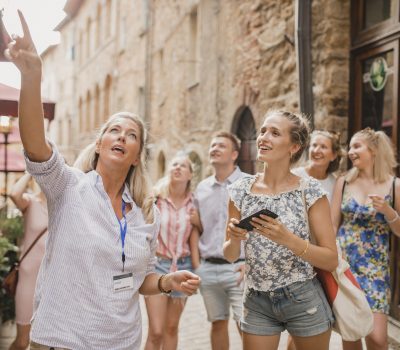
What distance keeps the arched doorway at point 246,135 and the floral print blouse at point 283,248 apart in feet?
20.4

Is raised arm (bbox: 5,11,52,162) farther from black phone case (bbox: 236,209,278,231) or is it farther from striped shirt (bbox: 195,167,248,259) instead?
striped shirt (bbox: 195,167,248,259)

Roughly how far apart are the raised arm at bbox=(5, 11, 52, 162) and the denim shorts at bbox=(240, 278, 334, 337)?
4.60 feet

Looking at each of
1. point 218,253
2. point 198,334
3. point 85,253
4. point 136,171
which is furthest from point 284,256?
point 198,334

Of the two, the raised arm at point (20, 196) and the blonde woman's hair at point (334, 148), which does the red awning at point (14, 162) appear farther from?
the blonde woman's hair at point (334, 148)

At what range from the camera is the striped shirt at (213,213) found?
448 cm

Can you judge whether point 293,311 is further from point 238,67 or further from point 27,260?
point 238,67

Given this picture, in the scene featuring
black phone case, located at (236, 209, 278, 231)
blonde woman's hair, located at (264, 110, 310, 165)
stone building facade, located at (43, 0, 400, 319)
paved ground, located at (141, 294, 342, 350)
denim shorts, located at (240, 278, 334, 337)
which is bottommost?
paved ground, located at (141, 294, 342, 350)

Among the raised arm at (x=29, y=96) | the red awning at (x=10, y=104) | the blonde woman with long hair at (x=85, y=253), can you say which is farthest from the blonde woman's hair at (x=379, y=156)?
the raised arm at (x=29, y=96)

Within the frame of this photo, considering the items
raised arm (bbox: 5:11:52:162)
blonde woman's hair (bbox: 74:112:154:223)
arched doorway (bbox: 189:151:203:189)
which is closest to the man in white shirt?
blonde woman's hair (bbox: 74:112:154:223)

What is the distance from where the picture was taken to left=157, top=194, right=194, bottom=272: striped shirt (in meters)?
4.52

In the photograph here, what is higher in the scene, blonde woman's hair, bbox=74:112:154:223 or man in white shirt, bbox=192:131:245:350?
blonde woman's hair, bbox=74:112:154:223

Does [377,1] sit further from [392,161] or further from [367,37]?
[392,161]

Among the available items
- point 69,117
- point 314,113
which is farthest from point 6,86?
point 69,117

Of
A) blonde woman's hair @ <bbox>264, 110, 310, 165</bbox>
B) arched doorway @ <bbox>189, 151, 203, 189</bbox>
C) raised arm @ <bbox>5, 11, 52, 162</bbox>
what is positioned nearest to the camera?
raised arm @ <bbox>5, 11, 52, 162</bbox>
